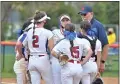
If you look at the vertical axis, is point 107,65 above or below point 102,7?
below

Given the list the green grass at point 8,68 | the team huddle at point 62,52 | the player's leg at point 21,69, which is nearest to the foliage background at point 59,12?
the green grass at point 8,68

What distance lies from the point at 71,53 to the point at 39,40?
0.80 metres

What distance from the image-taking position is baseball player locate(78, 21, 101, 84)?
10148mm

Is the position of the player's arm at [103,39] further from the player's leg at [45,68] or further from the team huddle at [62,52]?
the player's leg at [45,68]

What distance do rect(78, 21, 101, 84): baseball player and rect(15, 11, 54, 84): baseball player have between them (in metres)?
0.72

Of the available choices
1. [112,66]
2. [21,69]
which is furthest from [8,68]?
[21,69]

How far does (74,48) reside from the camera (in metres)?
9.79

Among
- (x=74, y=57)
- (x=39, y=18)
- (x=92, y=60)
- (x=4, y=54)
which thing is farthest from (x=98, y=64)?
(x=4, y=54)

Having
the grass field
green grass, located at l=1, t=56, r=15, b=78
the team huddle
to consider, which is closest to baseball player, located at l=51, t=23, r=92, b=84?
the team huddle

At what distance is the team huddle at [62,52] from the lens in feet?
32.0

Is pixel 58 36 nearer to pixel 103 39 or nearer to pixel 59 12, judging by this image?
pixel 103 39

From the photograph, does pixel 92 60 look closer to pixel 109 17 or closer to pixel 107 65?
pixel 107 65

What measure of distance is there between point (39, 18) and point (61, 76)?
1.31 meters

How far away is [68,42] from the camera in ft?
32.0
